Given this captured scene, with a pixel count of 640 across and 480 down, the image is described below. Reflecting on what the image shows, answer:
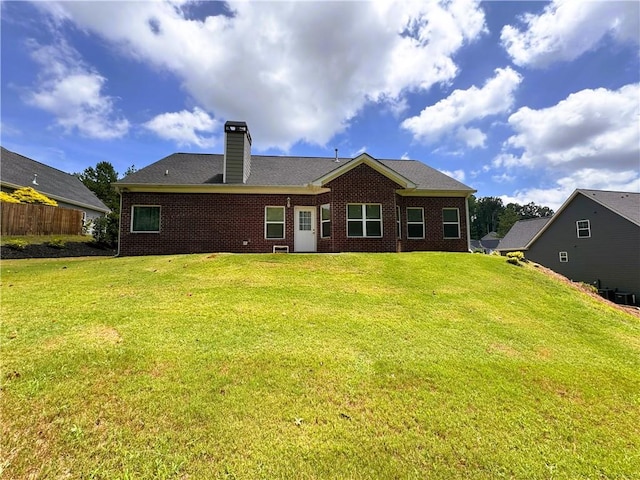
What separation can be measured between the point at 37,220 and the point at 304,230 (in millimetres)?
15204

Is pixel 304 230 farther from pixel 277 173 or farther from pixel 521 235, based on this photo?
pixel 521 235

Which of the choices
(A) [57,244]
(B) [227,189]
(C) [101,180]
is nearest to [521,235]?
(B) [227,189]

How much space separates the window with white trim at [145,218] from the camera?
1451 centimetres

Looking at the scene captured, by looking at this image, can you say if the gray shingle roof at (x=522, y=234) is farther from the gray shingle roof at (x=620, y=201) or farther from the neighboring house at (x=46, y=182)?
the neighboring house at (x=46, y=182)

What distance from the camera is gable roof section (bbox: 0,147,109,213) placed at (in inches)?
837

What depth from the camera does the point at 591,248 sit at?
23172mm

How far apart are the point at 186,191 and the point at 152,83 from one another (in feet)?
15.2

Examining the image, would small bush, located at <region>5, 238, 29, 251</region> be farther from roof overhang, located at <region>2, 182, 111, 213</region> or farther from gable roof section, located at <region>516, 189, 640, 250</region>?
gable roof section, located at <region>516, 189, 640, 250</region>

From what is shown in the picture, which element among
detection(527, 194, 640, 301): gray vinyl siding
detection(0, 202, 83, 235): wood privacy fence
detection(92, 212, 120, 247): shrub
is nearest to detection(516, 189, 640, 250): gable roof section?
detection(527, 194, 640, 301): gray vinyl siding

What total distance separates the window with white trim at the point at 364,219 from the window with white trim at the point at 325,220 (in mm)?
950

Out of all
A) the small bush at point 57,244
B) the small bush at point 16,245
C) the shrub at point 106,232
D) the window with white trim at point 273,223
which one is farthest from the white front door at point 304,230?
the small bush at point 16,245

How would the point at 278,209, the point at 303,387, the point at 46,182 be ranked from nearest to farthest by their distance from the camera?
the point at 303,387, the point at 278,209, the point at 46,182

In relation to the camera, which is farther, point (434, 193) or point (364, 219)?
point (434, 193)

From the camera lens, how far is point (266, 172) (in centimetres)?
1648
